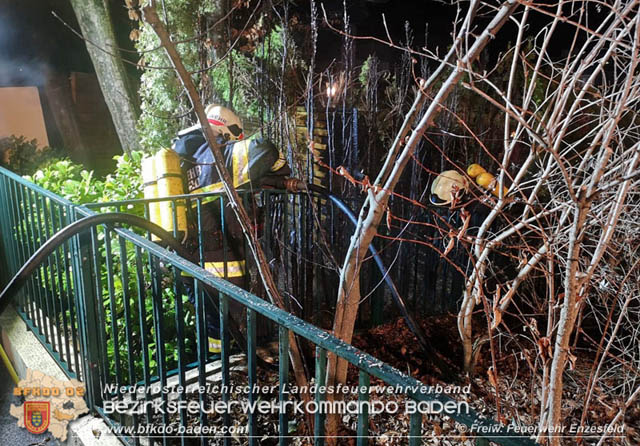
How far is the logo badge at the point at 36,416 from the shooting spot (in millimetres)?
3271

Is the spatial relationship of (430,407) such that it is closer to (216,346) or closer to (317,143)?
(216,346)

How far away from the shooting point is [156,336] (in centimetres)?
246

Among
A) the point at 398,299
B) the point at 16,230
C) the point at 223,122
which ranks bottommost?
the point at 398,299

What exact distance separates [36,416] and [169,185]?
6.39 ft

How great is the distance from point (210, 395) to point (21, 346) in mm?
1967

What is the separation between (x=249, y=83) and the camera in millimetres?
6895

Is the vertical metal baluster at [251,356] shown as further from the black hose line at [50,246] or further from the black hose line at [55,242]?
the black hose line at [50,246]

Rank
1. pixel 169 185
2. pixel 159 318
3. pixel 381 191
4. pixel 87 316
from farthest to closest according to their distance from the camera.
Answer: pixel 169 185 → pixel 87 316 → pixel 159 318 → pixel 381 191

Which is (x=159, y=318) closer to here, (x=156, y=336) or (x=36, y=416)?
(x=156, y=336)

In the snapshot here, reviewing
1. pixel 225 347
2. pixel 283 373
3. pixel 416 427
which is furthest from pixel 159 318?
pixel 416 427

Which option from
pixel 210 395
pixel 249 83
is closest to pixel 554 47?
pixel 249 83

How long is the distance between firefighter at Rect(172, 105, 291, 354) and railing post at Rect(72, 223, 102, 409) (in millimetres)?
1134

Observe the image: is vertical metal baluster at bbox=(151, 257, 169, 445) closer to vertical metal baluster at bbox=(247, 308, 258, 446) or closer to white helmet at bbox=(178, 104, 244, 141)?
vertical metal baluster at bbox=(247, 308, 258, 446)

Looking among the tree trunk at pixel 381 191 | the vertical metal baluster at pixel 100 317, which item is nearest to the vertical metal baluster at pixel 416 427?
the tree trunk at pixel 381 191
